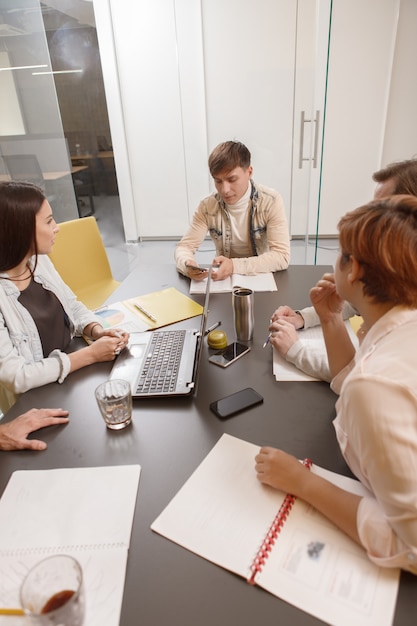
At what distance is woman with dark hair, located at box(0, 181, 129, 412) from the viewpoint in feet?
3.93

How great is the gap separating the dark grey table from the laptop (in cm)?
3

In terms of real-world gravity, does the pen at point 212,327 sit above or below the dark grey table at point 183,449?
below

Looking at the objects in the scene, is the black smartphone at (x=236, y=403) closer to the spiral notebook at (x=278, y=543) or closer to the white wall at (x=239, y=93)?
the spiral notebook at (x=278, y=543)

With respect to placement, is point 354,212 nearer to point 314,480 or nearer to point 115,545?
point 314,480

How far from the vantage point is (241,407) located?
1.02 m

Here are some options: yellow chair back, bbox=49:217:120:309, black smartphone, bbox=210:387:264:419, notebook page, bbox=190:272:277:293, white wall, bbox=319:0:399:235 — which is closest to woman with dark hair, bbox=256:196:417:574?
black smartphone, bbox=210:387:264:419

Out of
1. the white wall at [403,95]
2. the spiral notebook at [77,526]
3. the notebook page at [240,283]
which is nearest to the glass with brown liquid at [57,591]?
the spiral notebook at [77,526]

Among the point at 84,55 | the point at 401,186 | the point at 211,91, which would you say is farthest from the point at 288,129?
the point at 401,186

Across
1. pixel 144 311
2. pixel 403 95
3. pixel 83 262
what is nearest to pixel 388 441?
pixel 144 311

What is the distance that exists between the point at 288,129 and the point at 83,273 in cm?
273

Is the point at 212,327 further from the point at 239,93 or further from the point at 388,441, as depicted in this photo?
the point at 239,93

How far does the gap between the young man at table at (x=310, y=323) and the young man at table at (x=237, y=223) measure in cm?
56

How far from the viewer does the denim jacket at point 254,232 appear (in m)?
1.95

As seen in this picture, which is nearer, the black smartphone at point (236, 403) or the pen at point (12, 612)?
the pen at point (12, 612)
